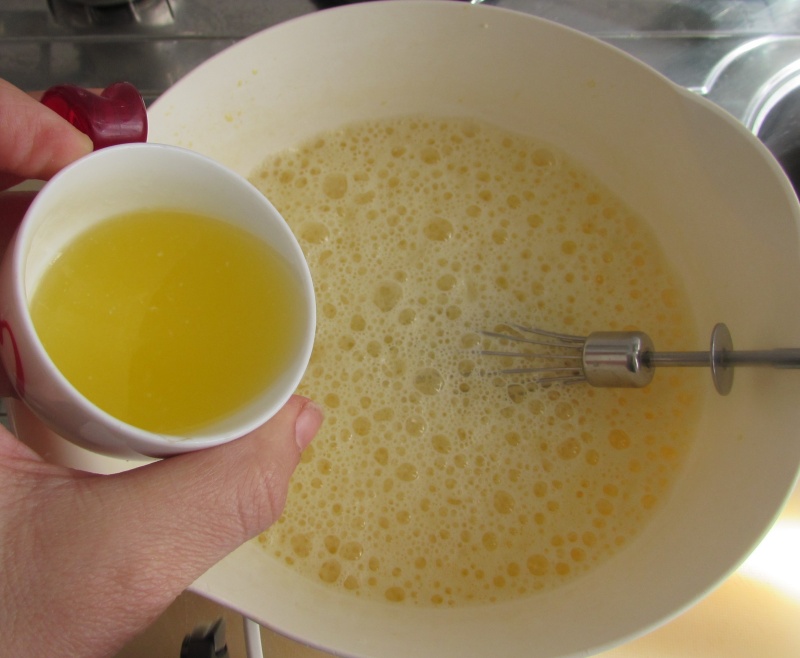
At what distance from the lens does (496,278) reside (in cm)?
65

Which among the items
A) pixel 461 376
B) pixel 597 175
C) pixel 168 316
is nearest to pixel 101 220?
pixel 168 316

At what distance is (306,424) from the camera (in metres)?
0.46

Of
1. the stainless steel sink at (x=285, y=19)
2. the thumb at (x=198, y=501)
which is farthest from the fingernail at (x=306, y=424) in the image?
the stainless steel sink at (x=285, y=19)

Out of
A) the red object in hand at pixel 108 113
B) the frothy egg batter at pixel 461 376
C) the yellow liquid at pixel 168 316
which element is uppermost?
the red object in hand at pixel 108 113

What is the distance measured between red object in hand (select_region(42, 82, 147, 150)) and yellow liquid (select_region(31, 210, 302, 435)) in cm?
10

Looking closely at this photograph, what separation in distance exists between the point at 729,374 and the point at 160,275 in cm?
41

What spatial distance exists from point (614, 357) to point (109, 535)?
1.18ft

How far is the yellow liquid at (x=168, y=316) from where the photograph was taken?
15.6 inches

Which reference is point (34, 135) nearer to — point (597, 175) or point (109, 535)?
point (109, 535)

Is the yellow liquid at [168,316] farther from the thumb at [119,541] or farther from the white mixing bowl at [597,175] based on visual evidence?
the white mixing bowl at [597,175]

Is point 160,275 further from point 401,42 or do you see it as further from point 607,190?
point 607,190

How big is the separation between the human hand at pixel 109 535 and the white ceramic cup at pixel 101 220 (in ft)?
0.07

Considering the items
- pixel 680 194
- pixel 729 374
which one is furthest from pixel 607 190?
pixel 729 374

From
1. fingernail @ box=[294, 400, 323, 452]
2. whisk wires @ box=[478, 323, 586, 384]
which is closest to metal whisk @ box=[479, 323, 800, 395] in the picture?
whisk wires @ box=[478, 323, 586, 384]
